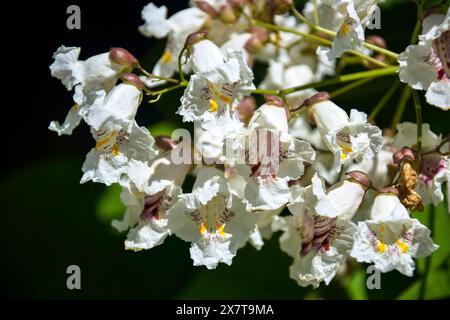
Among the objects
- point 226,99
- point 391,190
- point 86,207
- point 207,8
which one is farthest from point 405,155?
point 86,207

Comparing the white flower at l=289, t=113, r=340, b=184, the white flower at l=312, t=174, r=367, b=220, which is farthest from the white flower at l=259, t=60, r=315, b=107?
the white flower at l=312, t=174, r=367, b=220

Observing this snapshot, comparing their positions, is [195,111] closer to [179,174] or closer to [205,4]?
[179,174]

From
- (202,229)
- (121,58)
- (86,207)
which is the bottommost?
(86,207)

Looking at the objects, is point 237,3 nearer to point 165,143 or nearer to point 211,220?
point 165,143

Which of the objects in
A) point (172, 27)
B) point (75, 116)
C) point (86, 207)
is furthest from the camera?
point (86, 207)

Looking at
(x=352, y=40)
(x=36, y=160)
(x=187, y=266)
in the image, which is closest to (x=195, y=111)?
(x=352, y=40)

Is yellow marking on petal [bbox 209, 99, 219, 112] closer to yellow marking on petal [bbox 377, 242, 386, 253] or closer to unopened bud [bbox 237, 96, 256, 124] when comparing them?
unopened bud [bbox 237, 96, 256, 124]
